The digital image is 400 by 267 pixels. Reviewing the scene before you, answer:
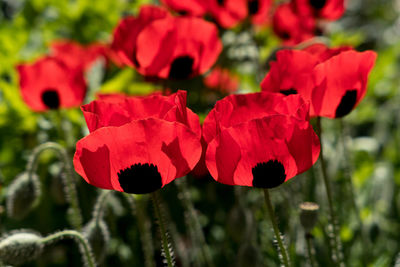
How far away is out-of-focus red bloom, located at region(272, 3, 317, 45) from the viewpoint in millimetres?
1937

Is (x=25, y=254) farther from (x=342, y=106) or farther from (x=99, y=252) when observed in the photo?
(x=342, y=106)

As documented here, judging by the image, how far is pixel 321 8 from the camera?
1.82 meters

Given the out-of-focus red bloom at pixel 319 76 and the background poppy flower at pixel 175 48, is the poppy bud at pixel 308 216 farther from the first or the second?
the background poppy flower at pixel 175 48

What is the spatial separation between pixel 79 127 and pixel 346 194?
3.27 feet

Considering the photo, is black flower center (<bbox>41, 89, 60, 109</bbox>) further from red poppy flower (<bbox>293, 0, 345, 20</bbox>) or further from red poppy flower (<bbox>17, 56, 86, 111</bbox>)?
red poppy flower (<bbox>293, 0, 345, 20</bbox>)

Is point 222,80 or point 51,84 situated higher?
point 222,80

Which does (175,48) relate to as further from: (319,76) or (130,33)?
(319,76)

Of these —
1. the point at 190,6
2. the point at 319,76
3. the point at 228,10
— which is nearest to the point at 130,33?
the point at 190,6

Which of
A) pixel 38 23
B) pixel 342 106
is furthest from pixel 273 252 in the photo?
pixel 38 23

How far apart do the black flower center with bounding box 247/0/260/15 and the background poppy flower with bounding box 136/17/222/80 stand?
34 centimetres

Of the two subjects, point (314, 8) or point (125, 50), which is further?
point (314, 8)

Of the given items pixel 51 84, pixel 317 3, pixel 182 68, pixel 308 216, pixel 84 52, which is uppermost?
pixel 84 52

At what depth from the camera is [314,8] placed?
181 cm

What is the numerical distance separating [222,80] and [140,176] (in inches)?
60.8
